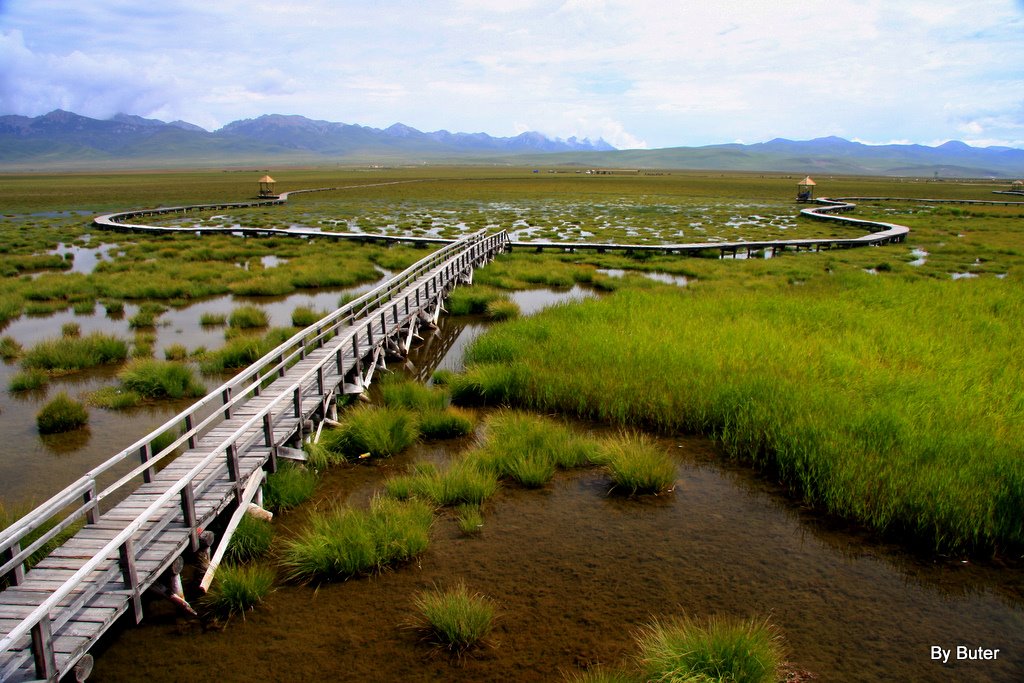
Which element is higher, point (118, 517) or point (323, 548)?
point (118, 517)

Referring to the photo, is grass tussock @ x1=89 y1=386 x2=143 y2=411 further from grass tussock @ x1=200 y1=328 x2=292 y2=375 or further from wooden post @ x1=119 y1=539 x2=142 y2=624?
wooden post @ x1=119 y1=539 x2=142 y2=624

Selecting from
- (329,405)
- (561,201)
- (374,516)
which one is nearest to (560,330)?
(329,405)

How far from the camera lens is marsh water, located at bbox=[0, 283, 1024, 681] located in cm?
524

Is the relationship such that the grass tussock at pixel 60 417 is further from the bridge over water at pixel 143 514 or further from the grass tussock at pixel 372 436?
the grass tussock at pixel 372 436

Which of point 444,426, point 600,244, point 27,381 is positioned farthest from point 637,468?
point 600,244

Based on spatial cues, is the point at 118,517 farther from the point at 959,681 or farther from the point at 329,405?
the point at 959,681

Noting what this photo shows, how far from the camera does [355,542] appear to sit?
6434mm

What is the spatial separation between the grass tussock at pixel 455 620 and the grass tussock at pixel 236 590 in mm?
1510

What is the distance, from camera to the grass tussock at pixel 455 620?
213 inches

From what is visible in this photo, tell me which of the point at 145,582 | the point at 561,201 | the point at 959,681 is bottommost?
the point at 959,681

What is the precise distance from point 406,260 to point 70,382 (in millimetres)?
15749

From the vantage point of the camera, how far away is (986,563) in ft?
21.4

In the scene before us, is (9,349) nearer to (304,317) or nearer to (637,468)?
(304,317)

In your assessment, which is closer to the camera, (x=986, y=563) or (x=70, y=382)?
(x=986, y=563)
